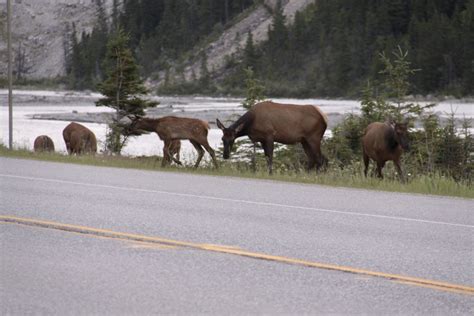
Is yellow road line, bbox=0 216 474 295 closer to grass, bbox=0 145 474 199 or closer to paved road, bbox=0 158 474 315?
paved road, bbox=0 158 474 315

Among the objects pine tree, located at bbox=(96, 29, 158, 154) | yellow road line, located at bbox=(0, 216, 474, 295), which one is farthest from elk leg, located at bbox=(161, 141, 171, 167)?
pine tree, located at bbox=(96, 29, 158, 154)

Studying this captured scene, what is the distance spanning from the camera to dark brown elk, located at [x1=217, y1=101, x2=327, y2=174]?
2028cm

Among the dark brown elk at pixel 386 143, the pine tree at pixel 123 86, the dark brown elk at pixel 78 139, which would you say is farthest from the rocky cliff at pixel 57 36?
the dark brown elk at pixel 386 143

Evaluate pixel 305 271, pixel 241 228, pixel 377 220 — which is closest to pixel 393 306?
pixel 305 271

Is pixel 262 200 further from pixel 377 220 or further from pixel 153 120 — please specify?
pixel 153 120

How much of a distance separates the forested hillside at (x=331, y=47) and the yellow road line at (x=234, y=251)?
76.4 meters

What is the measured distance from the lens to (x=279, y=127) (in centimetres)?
2080

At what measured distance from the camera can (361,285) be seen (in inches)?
301

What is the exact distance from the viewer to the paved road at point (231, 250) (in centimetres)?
707

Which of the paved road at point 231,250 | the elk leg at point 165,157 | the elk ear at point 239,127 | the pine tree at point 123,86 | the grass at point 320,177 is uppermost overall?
the pine tree at point 123,86

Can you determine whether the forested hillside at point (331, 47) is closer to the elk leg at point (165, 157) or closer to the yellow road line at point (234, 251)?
the elk leg at point (165, 157)

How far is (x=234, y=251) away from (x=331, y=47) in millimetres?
110371

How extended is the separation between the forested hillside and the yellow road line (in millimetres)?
76450

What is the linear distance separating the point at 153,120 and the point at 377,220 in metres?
10.7
